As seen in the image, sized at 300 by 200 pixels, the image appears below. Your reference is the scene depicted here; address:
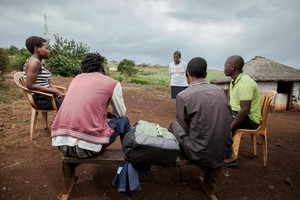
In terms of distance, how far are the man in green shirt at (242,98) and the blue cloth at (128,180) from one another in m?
1.52

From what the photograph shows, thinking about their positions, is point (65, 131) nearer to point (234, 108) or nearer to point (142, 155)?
point (142, 155)

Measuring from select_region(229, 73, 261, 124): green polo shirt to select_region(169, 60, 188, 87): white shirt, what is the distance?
308cm

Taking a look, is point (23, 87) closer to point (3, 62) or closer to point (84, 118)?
point (84, 118)

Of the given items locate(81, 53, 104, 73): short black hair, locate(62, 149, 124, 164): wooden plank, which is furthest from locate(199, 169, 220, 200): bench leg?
locate(81, 53, 104, 73): short black hair

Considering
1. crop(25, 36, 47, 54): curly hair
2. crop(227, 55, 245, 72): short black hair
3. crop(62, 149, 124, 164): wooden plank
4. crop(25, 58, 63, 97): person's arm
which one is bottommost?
crop(62, 149, 124, 164): wooden plank

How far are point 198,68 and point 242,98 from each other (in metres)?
1.18

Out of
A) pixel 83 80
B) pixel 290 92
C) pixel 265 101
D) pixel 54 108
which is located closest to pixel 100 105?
pixel 83 80

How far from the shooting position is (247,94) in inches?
131

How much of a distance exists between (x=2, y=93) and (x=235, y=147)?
867cm

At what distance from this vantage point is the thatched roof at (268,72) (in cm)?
1048

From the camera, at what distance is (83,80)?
2.51m

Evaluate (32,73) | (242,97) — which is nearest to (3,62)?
(32,73)

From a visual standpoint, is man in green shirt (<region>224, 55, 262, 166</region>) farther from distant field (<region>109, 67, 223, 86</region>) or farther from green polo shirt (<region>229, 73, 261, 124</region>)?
distant field (<region>109, 67, 223, 86</region>)

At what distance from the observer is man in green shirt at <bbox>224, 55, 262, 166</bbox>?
333 centimetres
